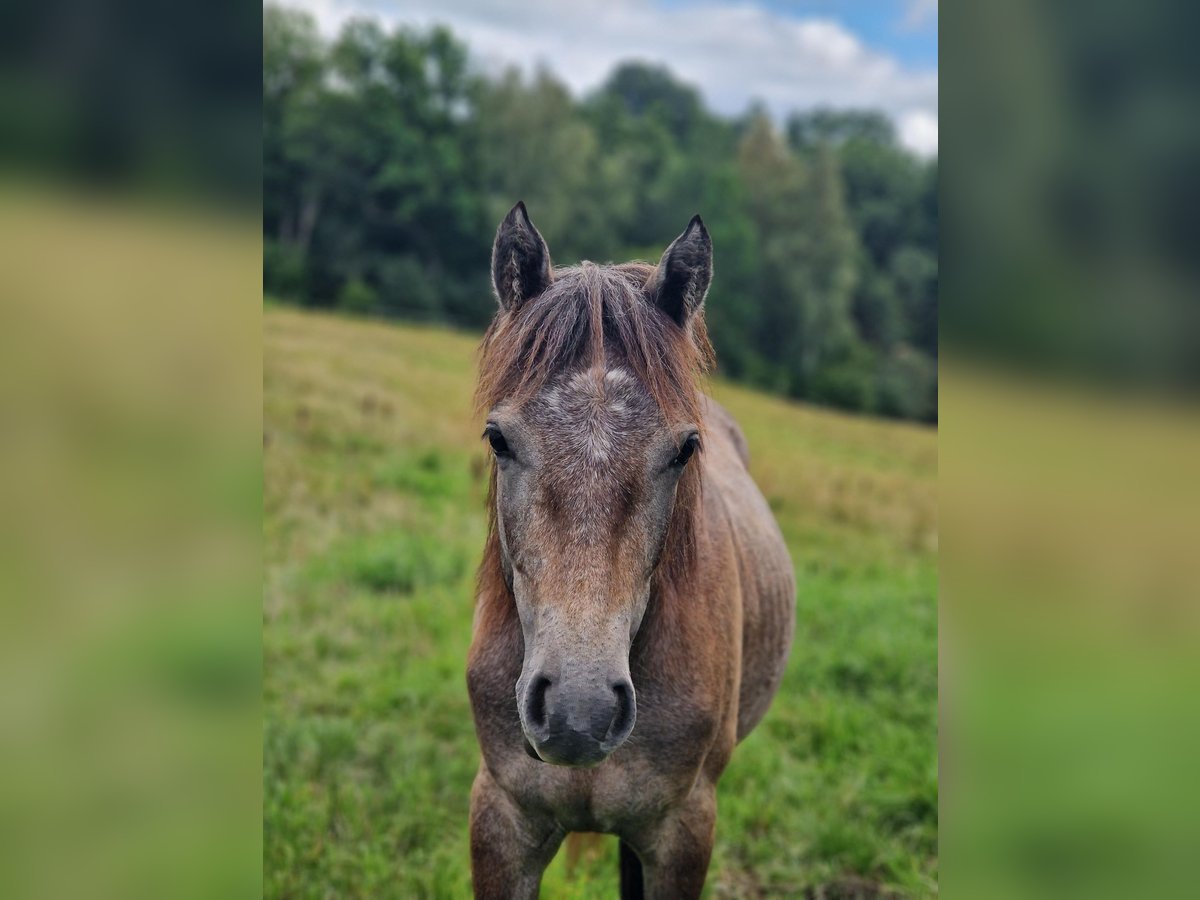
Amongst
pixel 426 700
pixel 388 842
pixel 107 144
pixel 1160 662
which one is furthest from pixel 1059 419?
pixel 426 700

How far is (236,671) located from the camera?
3.45 ft

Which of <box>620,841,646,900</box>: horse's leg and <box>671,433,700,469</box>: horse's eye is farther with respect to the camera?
<box>620,841,646,900</box>: horse's leg

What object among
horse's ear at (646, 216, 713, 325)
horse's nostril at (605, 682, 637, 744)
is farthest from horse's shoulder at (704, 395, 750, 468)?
horse's nostril at (605, 682, 637, 744)

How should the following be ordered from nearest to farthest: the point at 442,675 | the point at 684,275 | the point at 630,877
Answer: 1. the point at 684,275
2. the point at 630,877
3. the point at 442,675

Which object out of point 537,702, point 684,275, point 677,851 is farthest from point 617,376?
point 677,851

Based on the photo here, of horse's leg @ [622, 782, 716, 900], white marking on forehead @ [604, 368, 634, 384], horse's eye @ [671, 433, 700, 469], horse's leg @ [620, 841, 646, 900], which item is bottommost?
horse's leg @ [620, 841, 646, 900]

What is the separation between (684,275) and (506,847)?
188cm

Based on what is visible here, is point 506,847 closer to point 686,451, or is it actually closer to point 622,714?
point 622,714

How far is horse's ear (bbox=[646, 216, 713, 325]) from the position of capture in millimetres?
2248

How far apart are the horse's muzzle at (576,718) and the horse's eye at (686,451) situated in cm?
59

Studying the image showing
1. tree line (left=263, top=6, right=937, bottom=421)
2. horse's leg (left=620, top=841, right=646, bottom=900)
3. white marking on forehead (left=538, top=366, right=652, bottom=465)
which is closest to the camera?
white marking on forehead (left=538, top=366, right=652, bottom=465)

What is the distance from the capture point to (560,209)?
26.2 metres

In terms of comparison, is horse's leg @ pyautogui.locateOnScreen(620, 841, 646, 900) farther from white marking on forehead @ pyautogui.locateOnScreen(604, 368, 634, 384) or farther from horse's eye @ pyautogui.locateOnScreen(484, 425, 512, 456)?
white marking on forehead @ pyautogui.locateOnScreen(604, 368, 634, 384)

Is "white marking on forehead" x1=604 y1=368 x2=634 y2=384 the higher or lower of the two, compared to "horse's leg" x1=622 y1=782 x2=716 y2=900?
higher
